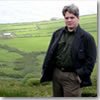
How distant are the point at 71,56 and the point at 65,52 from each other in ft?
0.36

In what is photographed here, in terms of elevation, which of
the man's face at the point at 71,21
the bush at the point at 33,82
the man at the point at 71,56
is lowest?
the bush at the point at 33,82

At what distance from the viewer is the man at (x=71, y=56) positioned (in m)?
2.90

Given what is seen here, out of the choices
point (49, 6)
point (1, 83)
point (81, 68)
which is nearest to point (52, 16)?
point (49, 6)

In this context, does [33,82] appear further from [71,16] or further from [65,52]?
[71,16]

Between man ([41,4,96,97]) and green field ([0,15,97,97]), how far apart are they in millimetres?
472

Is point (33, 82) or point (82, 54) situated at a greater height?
point (82, 54)

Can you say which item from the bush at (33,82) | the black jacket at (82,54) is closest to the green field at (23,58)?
the bush at (33,82)

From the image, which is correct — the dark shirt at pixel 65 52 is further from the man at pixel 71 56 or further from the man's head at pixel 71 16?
the man's head at pixel 71 16

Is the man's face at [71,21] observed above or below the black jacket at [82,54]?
above

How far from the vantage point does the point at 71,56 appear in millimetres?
2920

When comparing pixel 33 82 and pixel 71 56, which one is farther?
pixel 33 82

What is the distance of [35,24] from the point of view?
11.4 feet

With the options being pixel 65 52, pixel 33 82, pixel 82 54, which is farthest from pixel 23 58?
pixel 82 54

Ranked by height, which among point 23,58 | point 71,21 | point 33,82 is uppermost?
point 71,21
